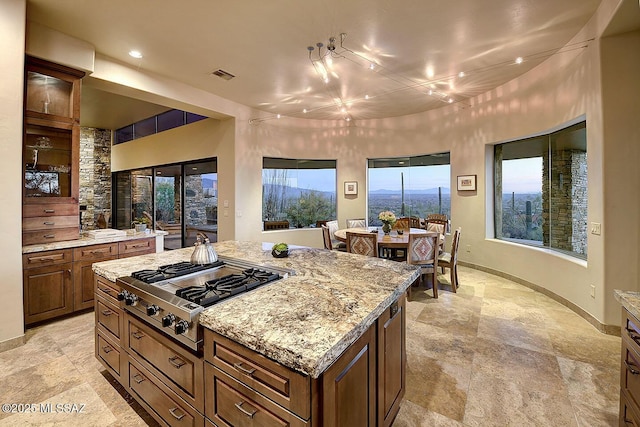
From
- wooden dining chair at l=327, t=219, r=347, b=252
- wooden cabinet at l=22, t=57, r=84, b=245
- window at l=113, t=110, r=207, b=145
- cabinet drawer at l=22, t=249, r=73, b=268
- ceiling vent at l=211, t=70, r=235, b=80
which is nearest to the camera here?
cabinet drawer at l=22, t=249, r=73, b=268

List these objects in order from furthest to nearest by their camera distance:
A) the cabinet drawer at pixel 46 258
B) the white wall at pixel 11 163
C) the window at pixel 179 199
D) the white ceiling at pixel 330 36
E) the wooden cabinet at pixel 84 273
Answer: the window at pixel 179 199
the wooden cabinet at pixel 84 273
the cabinet drawer at pixel 46 258
the white ceiling at pixel 330 36
the white wall at pixel 11 163

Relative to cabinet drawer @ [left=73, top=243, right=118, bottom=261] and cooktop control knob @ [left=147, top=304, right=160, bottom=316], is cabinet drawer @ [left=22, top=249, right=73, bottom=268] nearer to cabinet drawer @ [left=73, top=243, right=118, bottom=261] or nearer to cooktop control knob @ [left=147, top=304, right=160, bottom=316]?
cabinet drawer @ [left=73, top=243, right=118, bottom=261]

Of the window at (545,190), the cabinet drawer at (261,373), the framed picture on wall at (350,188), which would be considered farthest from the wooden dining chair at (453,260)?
the cabinet drawer at (261,373)

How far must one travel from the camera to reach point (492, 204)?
528cm

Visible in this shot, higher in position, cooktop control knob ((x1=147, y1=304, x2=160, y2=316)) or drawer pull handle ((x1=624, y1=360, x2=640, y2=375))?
cooktop control knob ((x1=147, y1=304, x2=160, y2=316))

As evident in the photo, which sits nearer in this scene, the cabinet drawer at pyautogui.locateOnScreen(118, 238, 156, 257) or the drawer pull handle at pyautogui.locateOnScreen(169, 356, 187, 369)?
the drawer pull handle at pyautogui.locateOnScreen(169, 356, 187, 369)

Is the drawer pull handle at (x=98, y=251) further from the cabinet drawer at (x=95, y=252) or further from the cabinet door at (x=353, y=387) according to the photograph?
the cabinet door at (x=353, y=387)

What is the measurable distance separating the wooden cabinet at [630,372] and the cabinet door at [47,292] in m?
4.86

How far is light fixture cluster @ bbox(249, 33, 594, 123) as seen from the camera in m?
3.58

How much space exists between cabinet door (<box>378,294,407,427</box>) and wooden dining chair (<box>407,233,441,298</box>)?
210 cm

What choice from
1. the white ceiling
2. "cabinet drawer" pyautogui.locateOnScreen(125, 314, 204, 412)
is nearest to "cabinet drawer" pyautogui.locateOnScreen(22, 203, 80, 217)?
the white ceiling

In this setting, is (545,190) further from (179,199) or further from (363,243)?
(179,199)

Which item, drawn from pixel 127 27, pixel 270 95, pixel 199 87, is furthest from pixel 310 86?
pixel 127 27

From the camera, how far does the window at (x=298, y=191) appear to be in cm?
648
